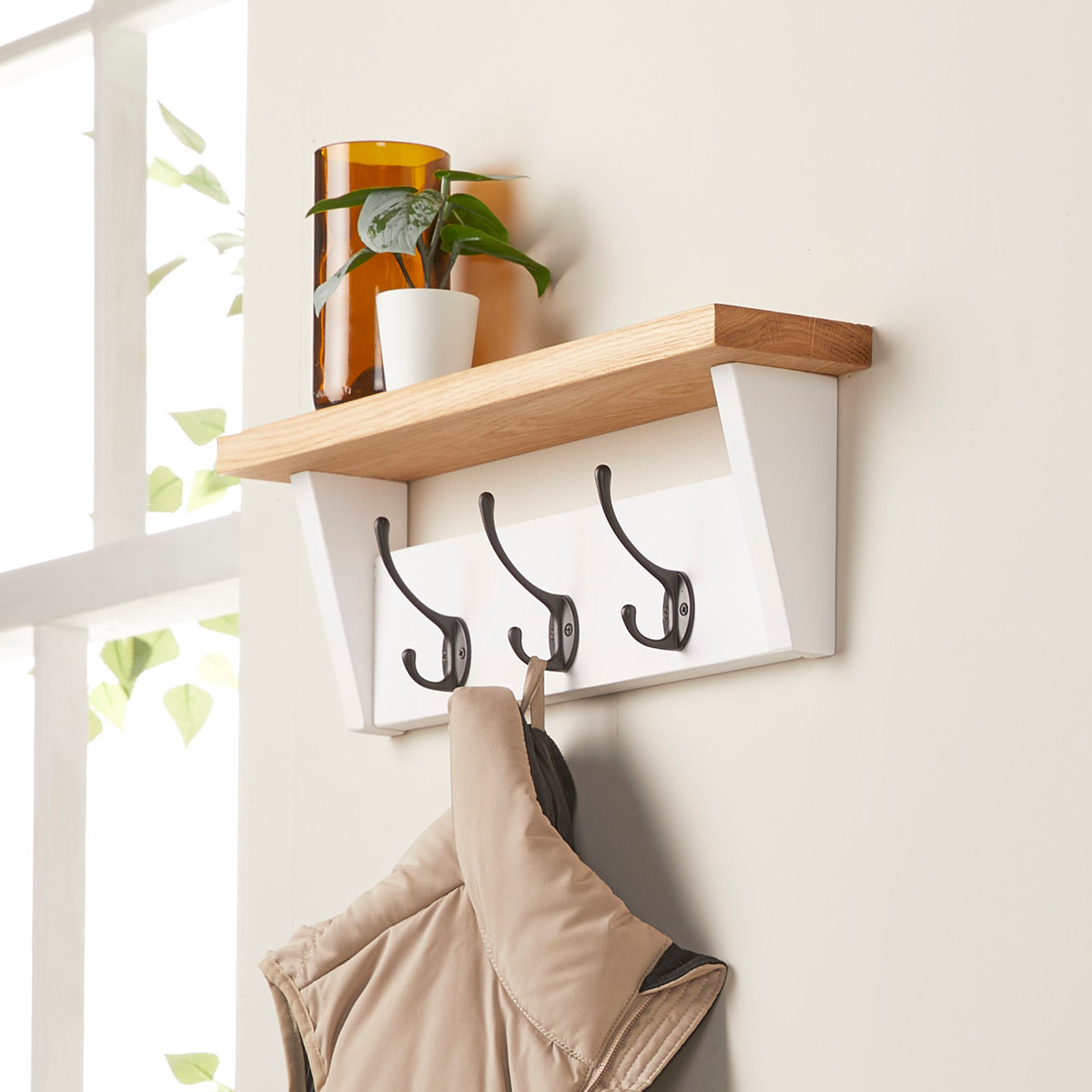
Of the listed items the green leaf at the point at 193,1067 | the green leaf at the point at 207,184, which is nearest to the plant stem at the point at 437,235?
the green leaf at the point at 207,184

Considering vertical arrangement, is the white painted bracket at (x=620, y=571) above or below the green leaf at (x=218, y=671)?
above

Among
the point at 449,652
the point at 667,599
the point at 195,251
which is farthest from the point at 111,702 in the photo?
the point at 667,599

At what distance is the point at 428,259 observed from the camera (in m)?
1.15

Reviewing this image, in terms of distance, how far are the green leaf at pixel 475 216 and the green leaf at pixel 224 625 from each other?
84 centimetres

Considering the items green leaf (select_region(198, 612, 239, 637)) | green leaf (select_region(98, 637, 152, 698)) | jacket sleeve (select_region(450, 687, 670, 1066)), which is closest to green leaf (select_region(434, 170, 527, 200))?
jacket sleeve (select_region(450, 687, 670, 1066))

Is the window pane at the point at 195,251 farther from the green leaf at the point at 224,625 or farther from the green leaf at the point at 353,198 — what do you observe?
the green leaf at the point at 353,198

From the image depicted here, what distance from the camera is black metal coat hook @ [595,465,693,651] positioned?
102 centimetres

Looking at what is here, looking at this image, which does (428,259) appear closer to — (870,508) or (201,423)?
(870,508)

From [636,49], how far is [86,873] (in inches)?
45.8

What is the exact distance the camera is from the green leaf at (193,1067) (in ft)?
6.12

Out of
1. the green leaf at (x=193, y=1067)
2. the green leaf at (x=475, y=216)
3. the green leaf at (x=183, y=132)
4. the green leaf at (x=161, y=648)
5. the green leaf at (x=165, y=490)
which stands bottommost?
the green leaf at (x=193, y=1067)

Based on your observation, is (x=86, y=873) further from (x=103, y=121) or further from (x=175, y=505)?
(x=103, y=121)

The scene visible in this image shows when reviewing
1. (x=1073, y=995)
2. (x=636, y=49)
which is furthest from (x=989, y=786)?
(x=636, y=49)

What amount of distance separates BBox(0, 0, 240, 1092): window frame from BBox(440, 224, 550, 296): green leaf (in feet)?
1.87
